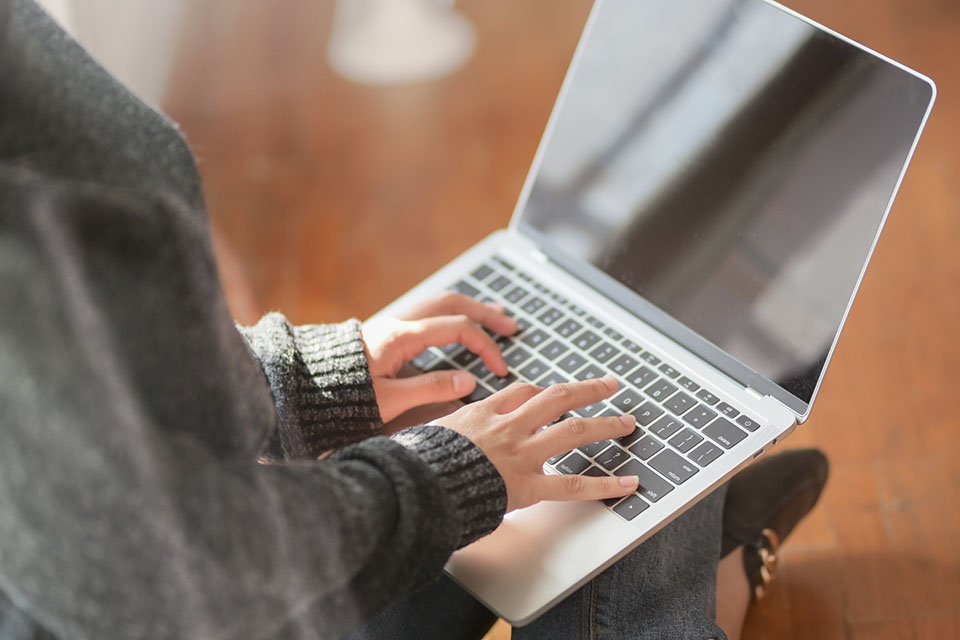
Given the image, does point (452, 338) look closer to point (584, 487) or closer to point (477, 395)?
point (477, 395)

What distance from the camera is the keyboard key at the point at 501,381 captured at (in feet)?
2.94

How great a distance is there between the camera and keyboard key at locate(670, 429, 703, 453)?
0.80m

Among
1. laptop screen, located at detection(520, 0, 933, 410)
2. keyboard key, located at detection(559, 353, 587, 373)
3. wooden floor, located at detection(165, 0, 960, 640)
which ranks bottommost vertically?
wooden floor, located at detection(165, 0, 960, 640)

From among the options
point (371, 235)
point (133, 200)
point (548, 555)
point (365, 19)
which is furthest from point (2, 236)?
point (365, 19)

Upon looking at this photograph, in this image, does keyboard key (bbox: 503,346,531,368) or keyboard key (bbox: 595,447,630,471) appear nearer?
keyboard key (bbox: 595,447,630,471)

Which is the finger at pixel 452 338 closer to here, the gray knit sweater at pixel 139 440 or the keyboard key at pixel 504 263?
the keyboard key at pixel 504 263

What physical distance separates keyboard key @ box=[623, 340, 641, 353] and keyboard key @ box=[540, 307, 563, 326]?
3.0 inches

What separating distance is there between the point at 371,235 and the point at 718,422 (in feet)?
3.22

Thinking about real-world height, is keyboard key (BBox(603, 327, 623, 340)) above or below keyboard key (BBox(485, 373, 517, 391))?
above

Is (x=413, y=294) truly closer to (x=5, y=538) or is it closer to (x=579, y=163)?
(x=579, y=163)

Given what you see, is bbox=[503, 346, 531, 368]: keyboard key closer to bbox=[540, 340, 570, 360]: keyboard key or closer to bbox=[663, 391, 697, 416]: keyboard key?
bbox=[540, 340, 570, 360]: keyboard key

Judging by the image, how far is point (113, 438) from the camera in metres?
0.51

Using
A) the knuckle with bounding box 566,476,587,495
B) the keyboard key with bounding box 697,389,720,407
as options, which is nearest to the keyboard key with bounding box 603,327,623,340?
the keyboard key with bounding box 697,389,720,407

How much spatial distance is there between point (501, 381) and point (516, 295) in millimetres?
113
